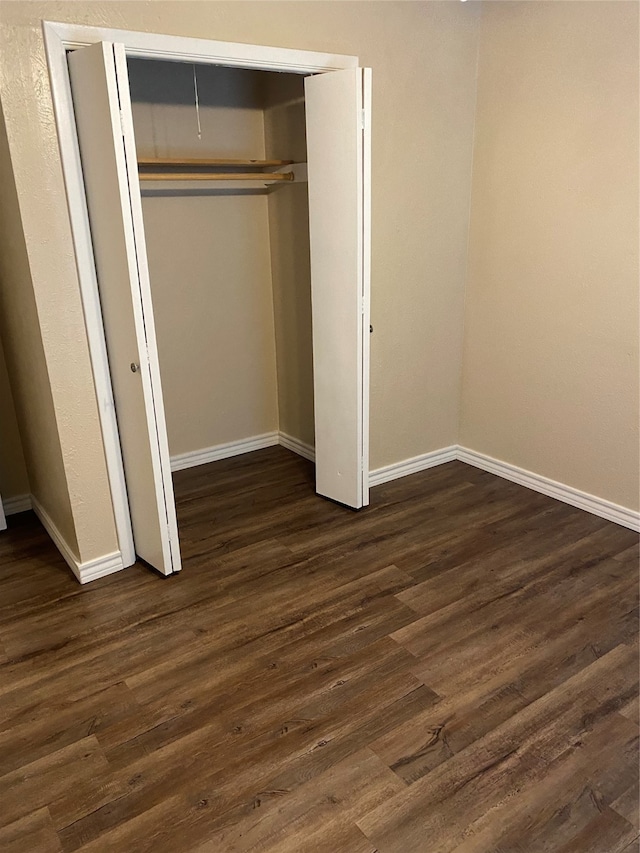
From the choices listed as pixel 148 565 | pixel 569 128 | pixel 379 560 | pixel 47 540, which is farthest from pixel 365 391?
pixel 47 540

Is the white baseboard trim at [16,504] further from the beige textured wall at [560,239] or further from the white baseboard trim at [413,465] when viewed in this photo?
the beige textured wall at [560,239]

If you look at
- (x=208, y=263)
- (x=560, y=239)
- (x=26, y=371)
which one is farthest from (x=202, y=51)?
(x=560, y=239)

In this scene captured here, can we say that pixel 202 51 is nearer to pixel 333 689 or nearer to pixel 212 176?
pixel 212 176

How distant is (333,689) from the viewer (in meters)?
2.11

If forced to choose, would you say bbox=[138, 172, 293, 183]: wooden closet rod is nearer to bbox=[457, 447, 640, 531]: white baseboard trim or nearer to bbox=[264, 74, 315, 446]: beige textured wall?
bbox=[264, 74, 315, 446]: beige textured wall

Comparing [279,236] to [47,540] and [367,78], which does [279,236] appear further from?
[47,540]

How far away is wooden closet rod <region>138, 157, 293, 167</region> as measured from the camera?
123 inches

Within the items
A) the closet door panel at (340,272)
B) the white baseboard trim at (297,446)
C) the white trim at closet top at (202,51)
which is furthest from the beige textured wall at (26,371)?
the white baseboard trim at (297,446)

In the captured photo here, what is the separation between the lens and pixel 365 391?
307cm

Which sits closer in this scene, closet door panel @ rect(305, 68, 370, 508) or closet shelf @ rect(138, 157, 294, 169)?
closet door panel @ rect(305, 68, 370, 508)

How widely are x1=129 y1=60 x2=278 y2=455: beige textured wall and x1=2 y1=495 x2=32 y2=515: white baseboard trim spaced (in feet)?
2.69

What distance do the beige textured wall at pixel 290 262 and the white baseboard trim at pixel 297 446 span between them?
0.03 metres

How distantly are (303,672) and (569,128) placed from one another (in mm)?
2562

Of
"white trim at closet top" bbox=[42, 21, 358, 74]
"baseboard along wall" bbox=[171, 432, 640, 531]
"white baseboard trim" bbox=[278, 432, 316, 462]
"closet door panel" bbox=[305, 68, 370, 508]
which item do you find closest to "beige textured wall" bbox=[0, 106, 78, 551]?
"white trim at closet top" bbox=[42, 21, 358, 74]
